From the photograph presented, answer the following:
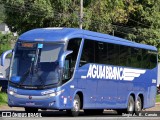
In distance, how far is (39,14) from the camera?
3756cm

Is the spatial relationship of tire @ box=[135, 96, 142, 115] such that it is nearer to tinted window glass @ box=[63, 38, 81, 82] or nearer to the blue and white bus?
the blue and white bus

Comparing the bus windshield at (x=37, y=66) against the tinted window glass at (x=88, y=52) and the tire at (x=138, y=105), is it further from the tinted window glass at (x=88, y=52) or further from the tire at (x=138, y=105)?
the tire at (x=138, y=105)

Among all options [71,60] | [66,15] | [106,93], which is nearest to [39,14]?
[66,15]

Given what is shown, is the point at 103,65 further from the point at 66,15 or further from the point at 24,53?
the point at 66,15

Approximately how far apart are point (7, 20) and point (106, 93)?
18932 mm

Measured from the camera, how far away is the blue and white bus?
781 inches

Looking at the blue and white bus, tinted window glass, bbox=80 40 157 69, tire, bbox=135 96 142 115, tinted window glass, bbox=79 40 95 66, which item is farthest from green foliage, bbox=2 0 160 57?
tinted window glass, bbox=79 40 95 66

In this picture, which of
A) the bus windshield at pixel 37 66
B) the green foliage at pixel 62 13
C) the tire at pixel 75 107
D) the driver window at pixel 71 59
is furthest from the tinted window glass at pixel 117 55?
the green foliage at pixel 62 13

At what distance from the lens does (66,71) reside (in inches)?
795

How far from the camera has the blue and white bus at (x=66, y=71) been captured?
19.8 meters

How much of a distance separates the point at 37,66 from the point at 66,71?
3.81 feet

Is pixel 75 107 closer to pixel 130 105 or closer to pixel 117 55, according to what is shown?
pixel 117 55

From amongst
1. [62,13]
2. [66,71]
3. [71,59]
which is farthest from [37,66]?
[62,13]

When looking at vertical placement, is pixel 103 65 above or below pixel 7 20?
below
